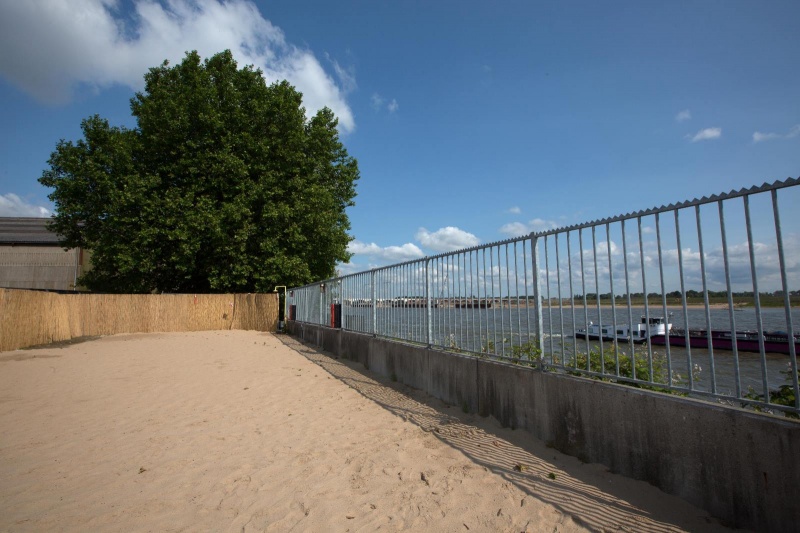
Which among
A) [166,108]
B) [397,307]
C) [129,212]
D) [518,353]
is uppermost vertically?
A: [166,108]

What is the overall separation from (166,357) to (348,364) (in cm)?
537

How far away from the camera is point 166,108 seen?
2262 centimetres

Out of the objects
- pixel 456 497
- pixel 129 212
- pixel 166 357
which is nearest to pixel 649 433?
pixel 456 497

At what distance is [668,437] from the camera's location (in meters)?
3.09

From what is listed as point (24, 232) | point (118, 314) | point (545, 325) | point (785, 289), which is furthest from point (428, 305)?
point (24, 232)

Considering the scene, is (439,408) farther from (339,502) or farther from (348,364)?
(348,364)

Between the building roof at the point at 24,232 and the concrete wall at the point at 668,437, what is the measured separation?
4096 centimetres

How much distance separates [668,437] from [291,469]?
298 cm

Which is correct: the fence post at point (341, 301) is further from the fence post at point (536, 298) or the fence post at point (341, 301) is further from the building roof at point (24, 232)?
the building roof at point (24, 232)

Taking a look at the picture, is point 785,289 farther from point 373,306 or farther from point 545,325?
point 373,306

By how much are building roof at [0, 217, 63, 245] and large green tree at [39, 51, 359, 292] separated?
15623 millimetres

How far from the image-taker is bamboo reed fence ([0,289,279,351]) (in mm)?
13516

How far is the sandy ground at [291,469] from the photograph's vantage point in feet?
10.0

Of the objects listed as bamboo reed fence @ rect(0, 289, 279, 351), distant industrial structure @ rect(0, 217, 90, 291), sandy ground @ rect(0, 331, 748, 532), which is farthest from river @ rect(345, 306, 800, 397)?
distant industrial structure @ rect(0, 217, 90, 291)
